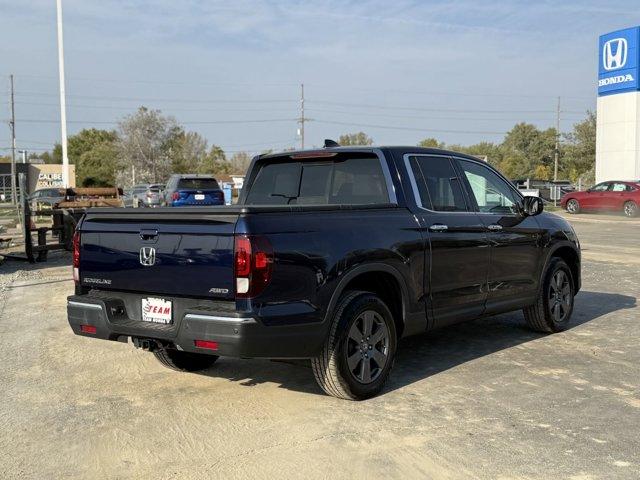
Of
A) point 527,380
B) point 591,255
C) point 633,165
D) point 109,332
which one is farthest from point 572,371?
point 633,165

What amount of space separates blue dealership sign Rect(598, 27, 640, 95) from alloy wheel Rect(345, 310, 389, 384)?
35684 millimetres

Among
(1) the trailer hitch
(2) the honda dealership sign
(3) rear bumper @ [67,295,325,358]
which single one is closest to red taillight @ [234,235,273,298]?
(3) rear bumper @ [67,295,325,358]

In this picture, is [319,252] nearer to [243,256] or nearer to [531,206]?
[243,256]

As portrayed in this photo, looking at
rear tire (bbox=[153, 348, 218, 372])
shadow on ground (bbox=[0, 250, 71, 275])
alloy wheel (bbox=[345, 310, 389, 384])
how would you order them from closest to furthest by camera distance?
alloy wheel (bbox=[345, 310, 389, 384]) → rear tire (bbox=[153, 348, 218, 372]) → shadow on ground (bbox=[0, 250, 71, 275])

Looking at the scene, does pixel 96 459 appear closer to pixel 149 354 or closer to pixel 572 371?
pixel 149 354

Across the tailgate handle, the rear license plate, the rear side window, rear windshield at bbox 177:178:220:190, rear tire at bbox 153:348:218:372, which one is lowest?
rear tire at bbox 153:348:218:372

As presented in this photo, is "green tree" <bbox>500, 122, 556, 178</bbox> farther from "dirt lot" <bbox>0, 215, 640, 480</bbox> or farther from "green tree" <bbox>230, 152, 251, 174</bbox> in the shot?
"dirt lot" <bbox>0, 215, 640, 480</bbox>

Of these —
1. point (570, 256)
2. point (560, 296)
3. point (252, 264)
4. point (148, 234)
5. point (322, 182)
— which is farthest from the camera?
point (570, 256)

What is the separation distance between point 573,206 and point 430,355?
29177 mm

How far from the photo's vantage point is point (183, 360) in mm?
5820

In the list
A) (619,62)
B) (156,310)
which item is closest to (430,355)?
(156,310)

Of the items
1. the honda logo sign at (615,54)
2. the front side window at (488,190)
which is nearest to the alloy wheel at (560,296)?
the front side window at (488,190)

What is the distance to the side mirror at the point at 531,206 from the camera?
6811 millimetres

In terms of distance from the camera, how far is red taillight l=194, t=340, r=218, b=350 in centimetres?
432
